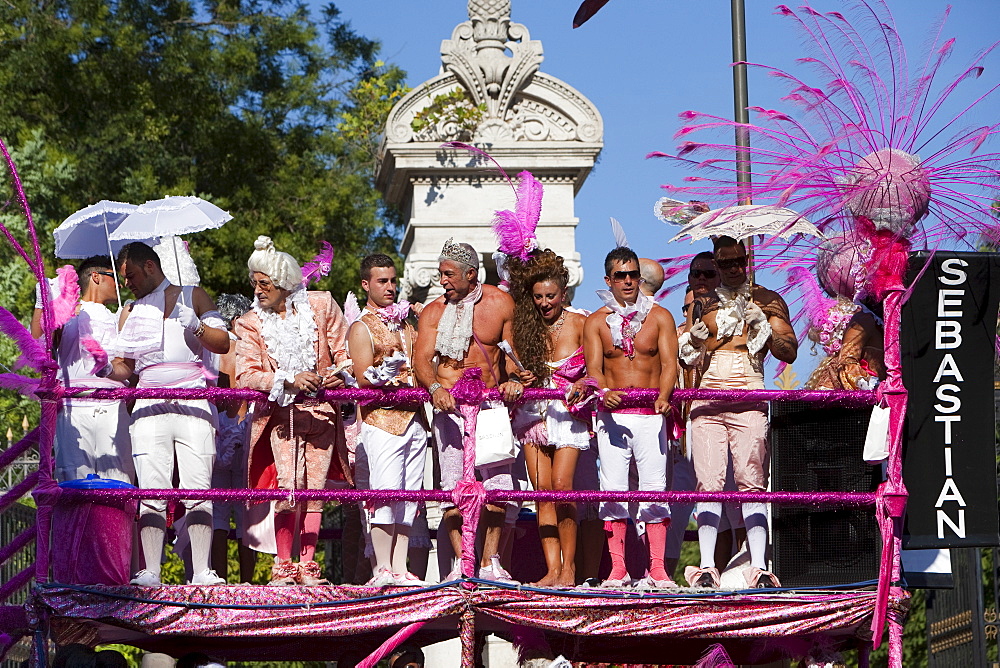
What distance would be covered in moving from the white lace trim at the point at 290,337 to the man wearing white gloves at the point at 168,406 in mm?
309

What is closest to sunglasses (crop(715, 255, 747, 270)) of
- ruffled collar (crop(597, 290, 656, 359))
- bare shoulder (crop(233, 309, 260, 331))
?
ruffled collar (crop(597, 290, 656, 359))

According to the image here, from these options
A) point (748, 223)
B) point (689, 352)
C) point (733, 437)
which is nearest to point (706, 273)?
point (689, 352)

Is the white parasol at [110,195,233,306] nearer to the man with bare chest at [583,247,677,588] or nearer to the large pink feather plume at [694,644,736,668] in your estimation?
the man with bare chest at [583,247,677,588]

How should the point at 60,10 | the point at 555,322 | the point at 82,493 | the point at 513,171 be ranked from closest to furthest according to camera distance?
the point at 82,493 → the point at 555,322 → the point at 513,171 → the point at 60,10

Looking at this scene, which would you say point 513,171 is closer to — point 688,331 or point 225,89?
point 688,331

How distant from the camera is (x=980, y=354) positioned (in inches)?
330

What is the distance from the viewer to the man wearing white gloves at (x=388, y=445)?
26.8ft

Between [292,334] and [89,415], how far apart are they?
1.22 meters

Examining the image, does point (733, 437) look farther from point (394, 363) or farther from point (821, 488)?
point (394, 363)

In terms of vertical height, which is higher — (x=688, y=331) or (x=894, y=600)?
(x=688, y=331)

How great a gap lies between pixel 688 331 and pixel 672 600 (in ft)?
5.72

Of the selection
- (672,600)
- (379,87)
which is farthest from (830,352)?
(379,87)

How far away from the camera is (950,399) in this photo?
27.4 ft

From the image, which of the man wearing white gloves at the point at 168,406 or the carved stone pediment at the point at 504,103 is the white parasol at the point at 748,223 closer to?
the man wearing white gloves at the point at 168,406
